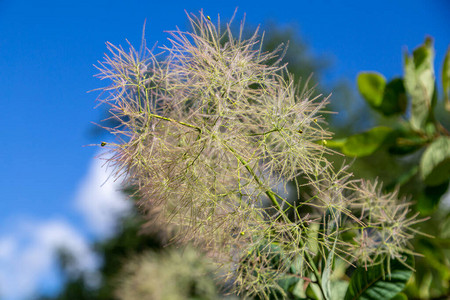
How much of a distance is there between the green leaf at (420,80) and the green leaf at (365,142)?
159 mm

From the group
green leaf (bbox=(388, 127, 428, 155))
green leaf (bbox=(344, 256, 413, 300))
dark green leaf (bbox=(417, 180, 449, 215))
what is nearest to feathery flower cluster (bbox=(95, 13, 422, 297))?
green leaf (bbox=(344, 256, 413, 300))

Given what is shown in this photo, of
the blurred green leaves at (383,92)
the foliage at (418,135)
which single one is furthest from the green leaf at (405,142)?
the blurred green leaves at (383,92)

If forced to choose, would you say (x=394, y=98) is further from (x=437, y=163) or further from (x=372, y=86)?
(x=437, y=163)

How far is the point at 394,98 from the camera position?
150 cm

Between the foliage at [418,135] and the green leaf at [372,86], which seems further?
the green leaf at [372,86]

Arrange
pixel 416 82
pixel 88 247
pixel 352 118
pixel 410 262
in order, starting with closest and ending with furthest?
1. pixel 410 262
2. pixel 416 82
3. pixel 352 118
4. pixel 88 247

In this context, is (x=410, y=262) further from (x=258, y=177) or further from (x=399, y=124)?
(x=399, y=124)

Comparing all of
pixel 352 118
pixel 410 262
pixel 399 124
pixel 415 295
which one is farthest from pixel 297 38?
pixel 410 262

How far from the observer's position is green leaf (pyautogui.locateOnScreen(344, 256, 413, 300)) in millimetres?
750

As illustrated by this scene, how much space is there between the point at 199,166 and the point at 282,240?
0.69ft

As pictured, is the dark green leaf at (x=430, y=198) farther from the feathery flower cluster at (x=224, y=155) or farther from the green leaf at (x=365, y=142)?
the feathery flower cluster at (x=224, y=155)

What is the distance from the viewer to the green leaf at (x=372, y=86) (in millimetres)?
1450

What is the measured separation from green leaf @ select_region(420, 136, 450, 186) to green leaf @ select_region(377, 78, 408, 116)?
23cm

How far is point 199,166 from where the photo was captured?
2.26ft
